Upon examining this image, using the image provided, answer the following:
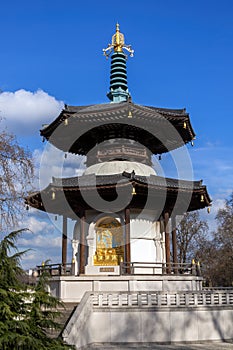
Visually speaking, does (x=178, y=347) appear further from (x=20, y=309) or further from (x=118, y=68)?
(x=118, y=68)

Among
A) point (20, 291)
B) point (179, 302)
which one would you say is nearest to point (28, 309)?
point (20, 291)

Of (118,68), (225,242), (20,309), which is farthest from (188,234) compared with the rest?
(20,309)

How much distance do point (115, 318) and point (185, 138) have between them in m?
13.0

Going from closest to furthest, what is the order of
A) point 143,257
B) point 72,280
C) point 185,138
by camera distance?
1. point 72,280
2. point 143,257
3. point 185,138

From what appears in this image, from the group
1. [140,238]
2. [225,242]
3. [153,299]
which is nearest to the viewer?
[153,299]

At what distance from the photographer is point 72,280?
1908cm

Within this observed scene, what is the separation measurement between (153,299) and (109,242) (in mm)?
5771

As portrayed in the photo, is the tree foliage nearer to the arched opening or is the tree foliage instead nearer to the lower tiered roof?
the lower tiered roof

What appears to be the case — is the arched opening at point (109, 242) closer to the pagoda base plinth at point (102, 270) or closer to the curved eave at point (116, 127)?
the pagoda base plinth at point (102, 270)

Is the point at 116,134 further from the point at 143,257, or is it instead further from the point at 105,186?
the point at 143,257

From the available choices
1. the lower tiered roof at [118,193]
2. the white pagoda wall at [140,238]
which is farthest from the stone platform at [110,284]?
the lower tiered roof at [118,193]

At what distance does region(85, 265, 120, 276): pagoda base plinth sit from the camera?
1955cm

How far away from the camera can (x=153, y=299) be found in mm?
15828

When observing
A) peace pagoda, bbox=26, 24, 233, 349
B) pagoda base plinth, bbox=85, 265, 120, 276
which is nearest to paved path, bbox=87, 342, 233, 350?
peace pagoda, bbox=26, 24, 233, 349
